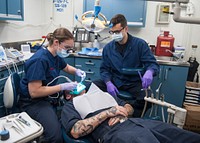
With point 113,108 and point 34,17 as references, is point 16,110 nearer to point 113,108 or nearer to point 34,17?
point 113,108

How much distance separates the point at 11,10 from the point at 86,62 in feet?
3.82

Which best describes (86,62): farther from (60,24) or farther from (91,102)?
(91,102)

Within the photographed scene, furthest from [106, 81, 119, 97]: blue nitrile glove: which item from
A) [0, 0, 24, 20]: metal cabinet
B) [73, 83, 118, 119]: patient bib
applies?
[0, 0, 24, 20]: metal cabinet

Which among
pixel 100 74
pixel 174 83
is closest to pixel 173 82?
pixel 174 83

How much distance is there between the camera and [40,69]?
163 cm

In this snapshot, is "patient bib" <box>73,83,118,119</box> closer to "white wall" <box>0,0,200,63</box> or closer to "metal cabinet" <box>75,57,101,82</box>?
"metal cabinet" <box>75,57,101,82</box>

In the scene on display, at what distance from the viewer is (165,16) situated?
122 inches

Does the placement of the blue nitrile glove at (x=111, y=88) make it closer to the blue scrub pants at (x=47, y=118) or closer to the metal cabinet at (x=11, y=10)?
the blue scrub pants at (x=47, y=118)

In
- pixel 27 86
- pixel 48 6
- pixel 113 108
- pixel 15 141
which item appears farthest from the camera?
pixel 48 6

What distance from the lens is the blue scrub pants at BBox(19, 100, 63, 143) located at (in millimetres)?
1479

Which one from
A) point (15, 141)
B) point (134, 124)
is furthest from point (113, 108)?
point (15, 141)

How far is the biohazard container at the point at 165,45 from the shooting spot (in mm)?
2898

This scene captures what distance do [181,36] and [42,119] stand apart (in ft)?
8.31

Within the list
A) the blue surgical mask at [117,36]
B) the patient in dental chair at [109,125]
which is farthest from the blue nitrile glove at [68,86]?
the blue surgical mask at [117,36]
